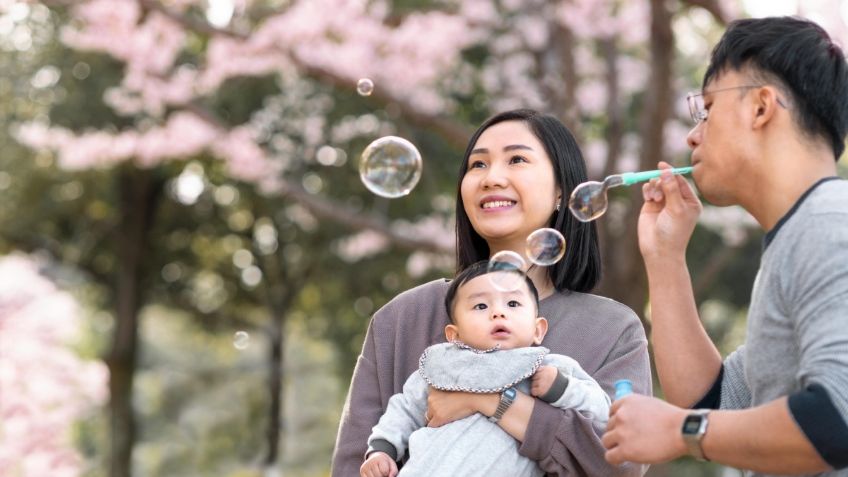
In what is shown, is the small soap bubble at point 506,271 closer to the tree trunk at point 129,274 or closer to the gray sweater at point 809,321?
the gray sweater at point 809,321

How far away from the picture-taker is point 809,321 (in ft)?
5.83

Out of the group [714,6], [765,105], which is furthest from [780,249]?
[714,6]

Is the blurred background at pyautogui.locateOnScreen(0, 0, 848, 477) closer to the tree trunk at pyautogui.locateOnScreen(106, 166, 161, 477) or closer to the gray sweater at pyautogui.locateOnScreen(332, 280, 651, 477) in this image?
the tree trunk at pyautogui.locateOnScreen(106, 166, 161, 477)

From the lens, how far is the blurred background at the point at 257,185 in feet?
24.7

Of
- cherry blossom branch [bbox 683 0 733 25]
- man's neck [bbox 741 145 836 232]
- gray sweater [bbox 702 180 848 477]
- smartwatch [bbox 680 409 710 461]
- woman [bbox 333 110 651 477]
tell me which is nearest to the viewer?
gray sweater [bbox 702 180 848 477]

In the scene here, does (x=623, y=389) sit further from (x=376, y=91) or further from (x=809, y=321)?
(x=376, y=91)

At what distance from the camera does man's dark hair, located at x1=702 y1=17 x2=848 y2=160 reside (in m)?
1.97

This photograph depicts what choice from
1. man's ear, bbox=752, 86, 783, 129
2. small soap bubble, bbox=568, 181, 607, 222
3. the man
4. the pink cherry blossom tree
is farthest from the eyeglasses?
the pink cherry blossom tree

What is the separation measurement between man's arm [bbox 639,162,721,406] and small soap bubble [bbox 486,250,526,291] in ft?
0.85

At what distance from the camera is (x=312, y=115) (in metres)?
14.6

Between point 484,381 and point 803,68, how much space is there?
0.83 meters

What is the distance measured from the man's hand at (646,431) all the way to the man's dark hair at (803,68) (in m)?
0.53

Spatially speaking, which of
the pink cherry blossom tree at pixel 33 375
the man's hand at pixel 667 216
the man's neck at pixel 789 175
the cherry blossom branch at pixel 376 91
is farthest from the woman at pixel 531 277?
the pink cherry blossom tree at pixel 33 375

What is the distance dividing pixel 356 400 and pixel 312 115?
12181 mm
